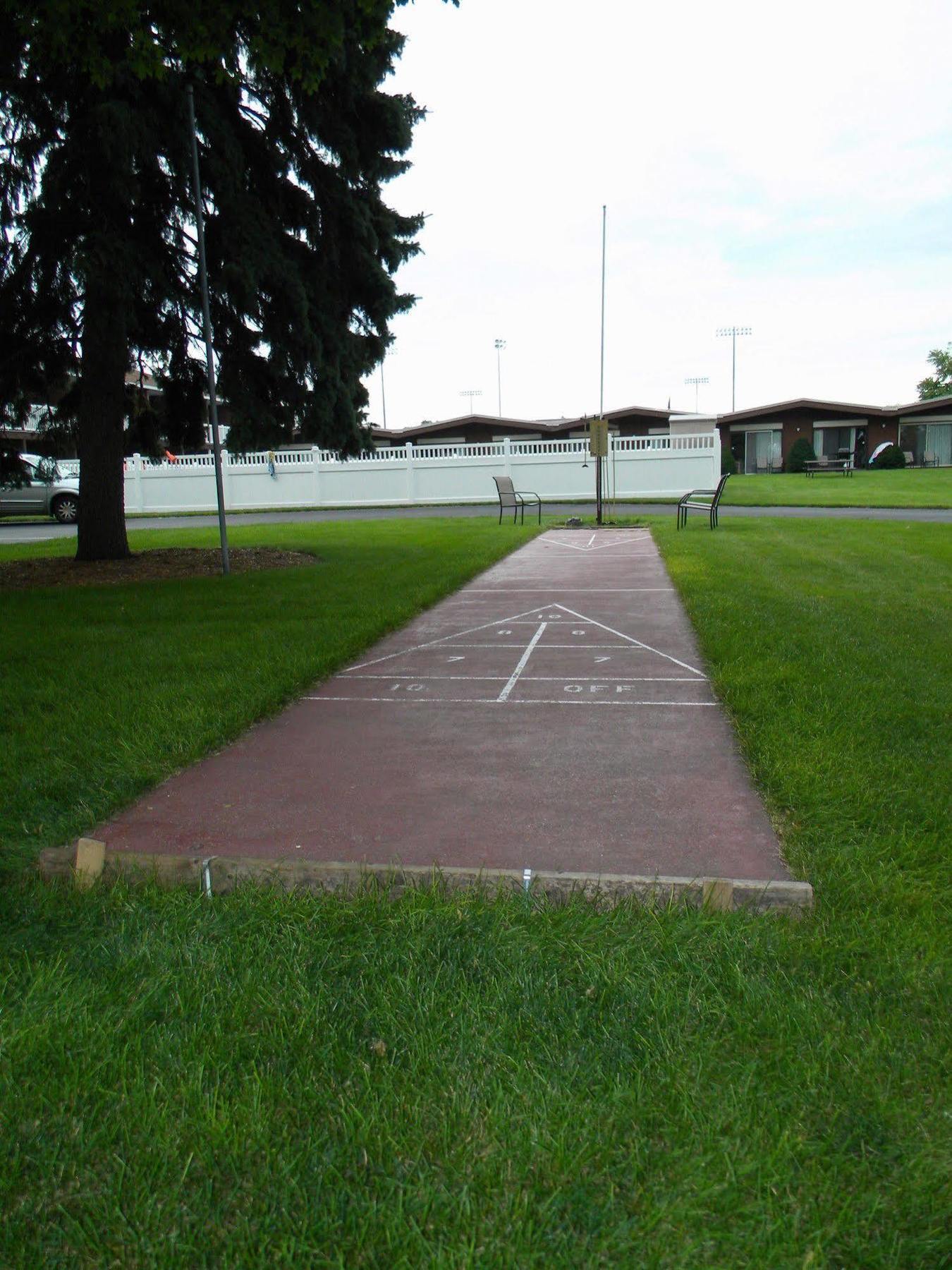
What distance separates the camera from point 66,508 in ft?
97.2

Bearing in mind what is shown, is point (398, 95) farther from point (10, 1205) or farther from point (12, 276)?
point (10, 1205)

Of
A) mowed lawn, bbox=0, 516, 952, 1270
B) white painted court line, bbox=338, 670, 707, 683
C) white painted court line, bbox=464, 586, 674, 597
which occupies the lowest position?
mowed lawn, bbox=0, 516, 952, 1270

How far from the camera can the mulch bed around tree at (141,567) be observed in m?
12.3

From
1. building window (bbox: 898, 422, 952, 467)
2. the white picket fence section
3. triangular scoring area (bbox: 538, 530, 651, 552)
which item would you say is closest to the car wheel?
the white picket fence section

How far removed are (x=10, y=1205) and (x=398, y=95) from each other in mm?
14474

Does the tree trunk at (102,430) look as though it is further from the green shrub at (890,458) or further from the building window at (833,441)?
the building window at (833,441)

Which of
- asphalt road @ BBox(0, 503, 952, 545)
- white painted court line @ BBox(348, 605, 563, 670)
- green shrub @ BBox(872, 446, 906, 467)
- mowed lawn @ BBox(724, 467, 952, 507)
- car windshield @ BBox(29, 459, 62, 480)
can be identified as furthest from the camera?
green shrub @ BBox(872, 446, 906, 467)

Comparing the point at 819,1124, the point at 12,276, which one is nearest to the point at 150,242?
the point at 12,276

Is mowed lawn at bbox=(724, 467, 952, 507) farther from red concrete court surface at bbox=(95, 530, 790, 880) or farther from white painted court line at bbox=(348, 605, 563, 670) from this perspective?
red concrete court surface at bbox=(95, 530, 790, 880)

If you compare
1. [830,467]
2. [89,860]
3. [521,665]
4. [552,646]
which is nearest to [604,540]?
[552,646]

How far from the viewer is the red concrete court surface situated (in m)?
3.76

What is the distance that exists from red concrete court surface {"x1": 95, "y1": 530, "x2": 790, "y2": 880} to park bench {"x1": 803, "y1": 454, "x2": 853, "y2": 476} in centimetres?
3733

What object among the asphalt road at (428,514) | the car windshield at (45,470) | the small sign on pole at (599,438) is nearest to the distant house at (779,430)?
the asphalt road at (428,514)

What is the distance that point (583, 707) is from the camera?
19.6 feet
